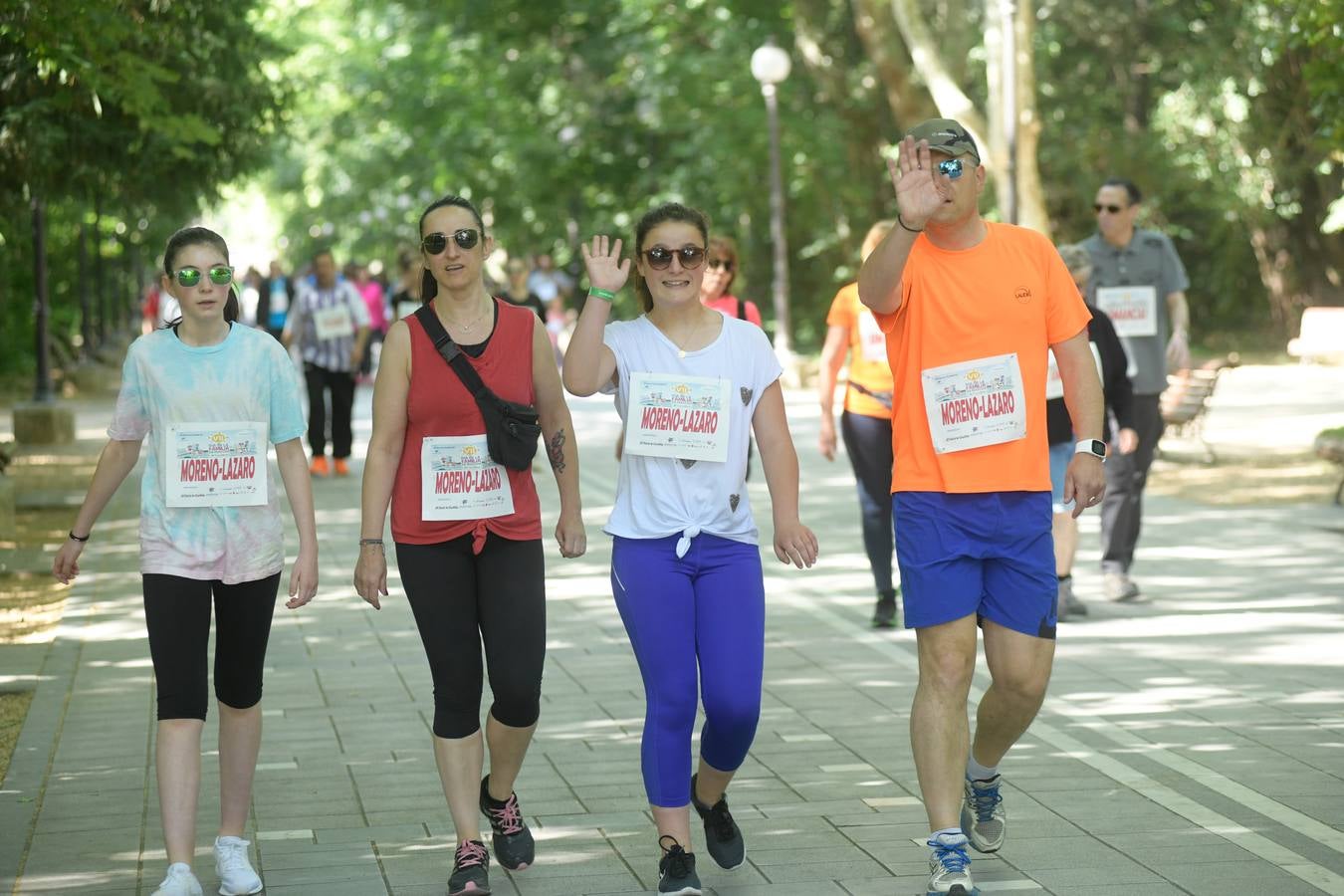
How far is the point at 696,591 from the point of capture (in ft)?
17.4

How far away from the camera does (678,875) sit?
5.15 m

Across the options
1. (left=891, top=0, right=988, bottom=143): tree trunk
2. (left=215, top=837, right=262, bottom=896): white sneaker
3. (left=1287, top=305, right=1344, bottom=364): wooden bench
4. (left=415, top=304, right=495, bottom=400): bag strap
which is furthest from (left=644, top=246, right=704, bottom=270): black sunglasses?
(left=1287, top=305, right=1344, bottom=364): wooden bench

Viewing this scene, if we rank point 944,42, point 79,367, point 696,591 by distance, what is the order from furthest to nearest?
1. point 79,367
2. point 944,42
3. point 696,591

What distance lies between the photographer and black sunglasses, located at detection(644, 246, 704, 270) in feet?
17.6

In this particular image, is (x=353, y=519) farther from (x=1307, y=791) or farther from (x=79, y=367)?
(x=79, y=367)

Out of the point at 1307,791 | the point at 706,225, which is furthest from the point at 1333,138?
the point at 706,225

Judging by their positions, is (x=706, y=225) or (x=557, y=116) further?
(x=557, y=116)

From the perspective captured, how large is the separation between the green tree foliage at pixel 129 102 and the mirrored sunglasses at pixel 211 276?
380cm

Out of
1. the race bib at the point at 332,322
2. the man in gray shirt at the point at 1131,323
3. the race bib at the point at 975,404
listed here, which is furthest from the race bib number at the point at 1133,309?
the race bib at the point at 332,322

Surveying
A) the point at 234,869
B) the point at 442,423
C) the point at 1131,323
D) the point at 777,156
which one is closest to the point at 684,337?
the point at 442,423

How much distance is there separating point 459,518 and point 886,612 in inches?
180

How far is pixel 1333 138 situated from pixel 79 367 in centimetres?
2142

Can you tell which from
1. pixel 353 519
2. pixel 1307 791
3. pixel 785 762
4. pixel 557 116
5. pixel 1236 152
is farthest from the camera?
pixel 557 116

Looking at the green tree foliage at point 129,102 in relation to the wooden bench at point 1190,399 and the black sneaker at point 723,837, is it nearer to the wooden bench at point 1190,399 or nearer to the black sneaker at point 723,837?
the black sneaker at point 723,837
